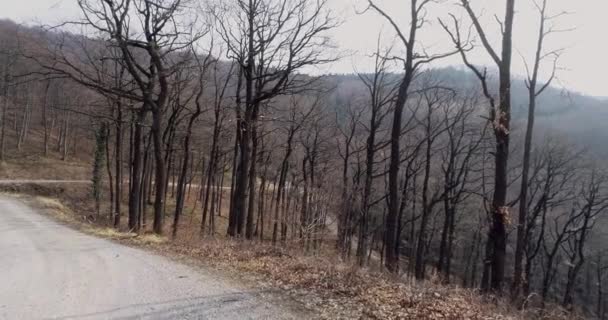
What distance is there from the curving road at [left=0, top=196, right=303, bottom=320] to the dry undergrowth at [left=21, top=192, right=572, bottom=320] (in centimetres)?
72

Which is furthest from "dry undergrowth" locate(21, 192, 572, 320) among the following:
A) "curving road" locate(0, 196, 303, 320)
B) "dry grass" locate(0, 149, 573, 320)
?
"curving road" locate(0, 196, 303, 320)

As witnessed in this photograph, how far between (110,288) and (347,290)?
378cm

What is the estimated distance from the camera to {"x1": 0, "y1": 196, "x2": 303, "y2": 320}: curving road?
562 centimetres

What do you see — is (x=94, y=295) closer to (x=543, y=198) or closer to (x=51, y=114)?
(x=543, y=198)

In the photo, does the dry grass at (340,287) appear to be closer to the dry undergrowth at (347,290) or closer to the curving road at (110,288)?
the dry undergrowth at (347,290)

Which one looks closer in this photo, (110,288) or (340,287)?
(110,288)

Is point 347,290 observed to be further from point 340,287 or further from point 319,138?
point 319,138

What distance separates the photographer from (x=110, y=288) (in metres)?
6.73

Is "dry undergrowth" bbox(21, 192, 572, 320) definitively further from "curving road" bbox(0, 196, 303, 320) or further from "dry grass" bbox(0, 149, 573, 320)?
"curving road" bbox(0, 196, 303, 320)

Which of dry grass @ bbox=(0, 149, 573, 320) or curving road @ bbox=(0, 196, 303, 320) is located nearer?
curving road @ bbox=(0, 196, 303, 320)

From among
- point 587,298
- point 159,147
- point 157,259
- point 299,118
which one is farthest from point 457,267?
point 157,259

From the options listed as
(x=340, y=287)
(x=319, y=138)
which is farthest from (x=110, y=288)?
(x=319, y=138)

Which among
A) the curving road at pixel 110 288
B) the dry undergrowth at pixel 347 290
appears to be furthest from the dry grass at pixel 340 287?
the curving road at pixel 110 288

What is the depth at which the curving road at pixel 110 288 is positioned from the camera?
221 inches
